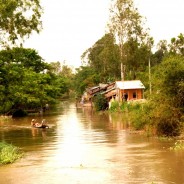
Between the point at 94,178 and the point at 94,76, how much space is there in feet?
208

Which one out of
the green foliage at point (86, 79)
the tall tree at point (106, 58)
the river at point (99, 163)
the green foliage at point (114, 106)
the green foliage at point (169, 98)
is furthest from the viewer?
the green foliage at point (86, 79)

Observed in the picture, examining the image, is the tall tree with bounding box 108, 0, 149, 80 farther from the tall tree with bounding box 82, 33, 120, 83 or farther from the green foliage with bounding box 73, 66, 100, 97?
the green foliage with bounding box 73, 66, 100, 97

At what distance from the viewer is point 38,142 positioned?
22938 mm

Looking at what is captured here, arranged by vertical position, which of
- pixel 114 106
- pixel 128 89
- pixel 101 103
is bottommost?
pixel 114 106

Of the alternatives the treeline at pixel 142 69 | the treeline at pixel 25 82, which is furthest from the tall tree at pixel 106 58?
the treeline at pixel 25 82

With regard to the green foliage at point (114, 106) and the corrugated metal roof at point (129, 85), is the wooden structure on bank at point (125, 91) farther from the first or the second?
the green foliage at point (114, 106)

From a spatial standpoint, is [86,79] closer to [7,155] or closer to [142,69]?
[142,69]

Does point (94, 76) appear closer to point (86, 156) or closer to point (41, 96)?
point (41, 96)

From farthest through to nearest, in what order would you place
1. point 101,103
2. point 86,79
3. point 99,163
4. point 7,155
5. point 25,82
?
point 86,79
point 101,103
point 25,82
point 7,155
point 99,163

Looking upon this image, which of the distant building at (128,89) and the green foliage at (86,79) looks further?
the green foliage at (86,79)

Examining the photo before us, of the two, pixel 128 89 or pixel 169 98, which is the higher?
pixel 128 89

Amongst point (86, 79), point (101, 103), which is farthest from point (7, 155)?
point (86, 79)

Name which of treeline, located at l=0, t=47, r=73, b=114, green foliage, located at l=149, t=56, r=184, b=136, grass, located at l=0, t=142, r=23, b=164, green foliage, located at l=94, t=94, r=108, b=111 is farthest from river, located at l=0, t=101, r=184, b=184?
green foliage, located at l=94, t=94, r=108, b=111

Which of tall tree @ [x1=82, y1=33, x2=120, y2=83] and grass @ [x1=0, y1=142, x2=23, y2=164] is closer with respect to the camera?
grass @ [x1=0, y1=142, x2=23, y2=164]
